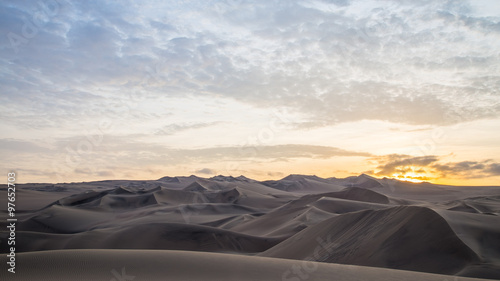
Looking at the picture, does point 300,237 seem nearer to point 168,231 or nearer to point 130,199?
point 168,231

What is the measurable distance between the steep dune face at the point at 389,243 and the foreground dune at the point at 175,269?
928 millimetres

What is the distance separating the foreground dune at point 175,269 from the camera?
9.89 feet

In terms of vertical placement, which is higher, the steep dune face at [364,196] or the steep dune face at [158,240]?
the steep dune face at [364,196]

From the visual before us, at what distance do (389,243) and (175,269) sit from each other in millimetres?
2749

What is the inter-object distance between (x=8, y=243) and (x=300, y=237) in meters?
5.50

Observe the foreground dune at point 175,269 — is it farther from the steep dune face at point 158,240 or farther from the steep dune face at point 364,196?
the steep dune face at point 364,196

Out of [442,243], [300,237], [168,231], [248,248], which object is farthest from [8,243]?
[442,243]

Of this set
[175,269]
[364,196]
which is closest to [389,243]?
[175,269]

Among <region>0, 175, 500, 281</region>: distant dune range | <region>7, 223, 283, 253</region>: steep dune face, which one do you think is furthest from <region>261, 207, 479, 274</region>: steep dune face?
<region>7, 223, 283, 253</region>: steep dune face

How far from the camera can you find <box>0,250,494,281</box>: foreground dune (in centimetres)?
301

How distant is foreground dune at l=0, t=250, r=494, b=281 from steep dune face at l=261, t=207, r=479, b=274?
36.5 inches

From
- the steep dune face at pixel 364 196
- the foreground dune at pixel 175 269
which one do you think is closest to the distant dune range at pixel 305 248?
the foreground dune at pixel 175 269

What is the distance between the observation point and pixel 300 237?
20.5 feet

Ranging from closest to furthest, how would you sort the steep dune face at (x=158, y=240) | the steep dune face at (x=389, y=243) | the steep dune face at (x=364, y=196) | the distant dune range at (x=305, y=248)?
the distant dune range at (x=305, y=248)
the steep dune face at (x=389, y=243)
the steep dune face at (x=158, y=240)
the steep dune face at (x=364, y=196)
